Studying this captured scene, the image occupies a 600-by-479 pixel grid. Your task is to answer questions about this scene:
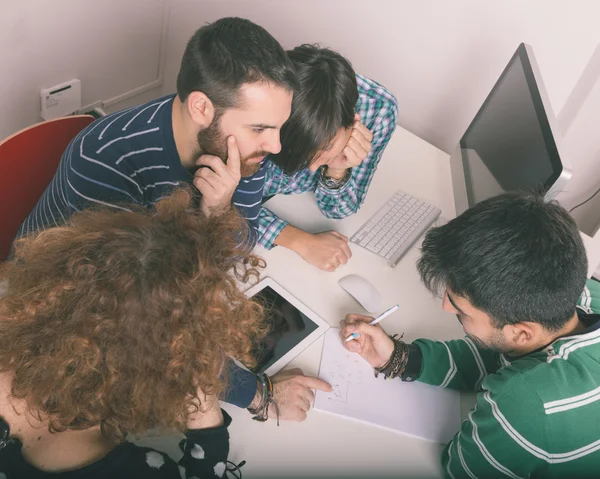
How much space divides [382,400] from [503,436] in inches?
10.8

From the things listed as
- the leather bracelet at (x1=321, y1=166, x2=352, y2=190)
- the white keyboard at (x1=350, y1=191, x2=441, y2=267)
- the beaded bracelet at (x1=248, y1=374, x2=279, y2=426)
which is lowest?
the beaded bracelet at (x1=248, y1=374, x2=279, y2=426)

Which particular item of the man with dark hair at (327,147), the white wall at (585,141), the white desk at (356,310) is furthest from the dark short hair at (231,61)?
the white wall at (585,141)

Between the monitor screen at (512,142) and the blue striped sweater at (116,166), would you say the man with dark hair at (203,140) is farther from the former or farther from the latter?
the monitor screen at (512,142)

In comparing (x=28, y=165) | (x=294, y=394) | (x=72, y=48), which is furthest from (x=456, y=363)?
(x=72, y=48)

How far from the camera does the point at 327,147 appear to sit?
1269 mm

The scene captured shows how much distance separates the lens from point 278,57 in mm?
1082

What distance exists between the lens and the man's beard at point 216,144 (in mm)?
1120

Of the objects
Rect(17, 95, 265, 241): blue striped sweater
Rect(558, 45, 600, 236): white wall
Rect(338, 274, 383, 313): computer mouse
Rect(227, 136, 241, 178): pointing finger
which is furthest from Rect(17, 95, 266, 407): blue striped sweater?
Rect(558, 45, 600, 236): white wall

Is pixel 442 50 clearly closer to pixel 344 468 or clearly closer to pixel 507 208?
pixel 507 208

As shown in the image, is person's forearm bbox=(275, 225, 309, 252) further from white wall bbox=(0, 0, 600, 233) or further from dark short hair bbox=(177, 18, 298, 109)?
white wall bbox=(0, 0, 600, 233)

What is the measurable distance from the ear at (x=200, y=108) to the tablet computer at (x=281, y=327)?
0.41 meters

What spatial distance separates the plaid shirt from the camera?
4.63 feet

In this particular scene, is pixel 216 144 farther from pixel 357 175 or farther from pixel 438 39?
pixel 438 39

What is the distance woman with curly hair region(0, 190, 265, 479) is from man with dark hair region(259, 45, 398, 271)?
0.48 meters
